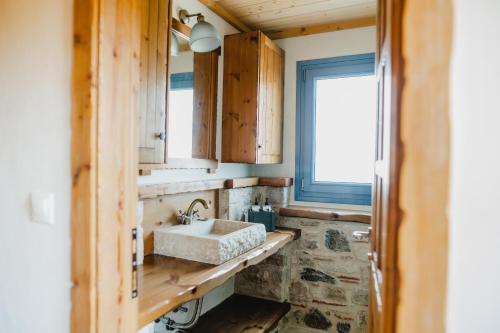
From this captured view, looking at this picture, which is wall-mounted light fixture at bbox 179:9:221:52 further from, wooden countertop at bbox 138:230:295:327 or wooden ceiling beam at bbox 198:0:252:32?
wooden countertop at bbox 138:230:295:327

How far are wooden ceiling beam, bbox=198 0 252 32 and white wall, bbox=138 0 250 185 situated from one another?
28 mm

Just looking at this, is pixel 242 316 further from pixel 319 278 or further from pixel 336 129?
pixel 336 129

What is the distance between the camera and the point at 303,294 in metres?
2.85

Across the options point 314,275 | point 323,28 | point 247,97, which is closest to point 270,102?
point 247,97

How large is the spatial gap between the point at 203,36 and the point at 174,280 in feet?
4.49

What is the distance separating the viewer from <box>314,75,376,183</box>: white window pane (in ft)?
9.53

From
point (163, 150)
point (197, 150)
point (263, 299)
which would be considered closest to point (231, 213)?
point (197, 150)
